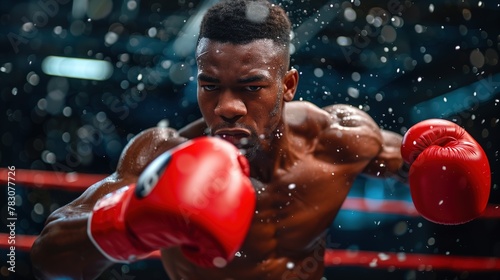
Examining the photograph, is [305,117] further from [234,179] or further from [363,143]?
[234,179]

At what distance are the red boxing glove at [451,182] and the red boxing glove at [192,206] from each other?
21.7 inches

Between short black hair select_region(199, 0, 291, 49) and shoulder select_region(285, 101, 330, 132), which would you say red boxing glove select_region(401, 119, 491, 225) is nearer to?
shoulder select_region(285, 101, 330, 132)

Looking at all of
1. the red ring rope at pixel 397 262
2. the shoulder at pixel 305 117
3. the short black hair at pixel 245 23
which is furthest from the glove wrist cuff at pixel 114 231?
the red ring rope at pixel 397 262

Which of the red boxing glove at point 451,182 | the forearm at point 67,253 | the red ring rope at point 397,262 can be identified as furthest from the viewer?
the red ring rope at point 397,262

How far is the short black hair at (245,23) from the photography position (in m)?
1.31

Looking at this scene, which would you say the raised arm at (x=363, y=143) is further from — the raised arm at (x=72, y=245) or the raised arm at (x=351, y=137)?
the raised arm at (x=72, y=245)

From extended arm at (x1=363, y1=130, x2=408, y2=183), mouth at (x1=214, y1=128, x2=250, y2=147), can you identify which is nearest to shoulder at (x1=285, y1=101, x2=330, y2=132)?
extended arm at (x1=363, y1=130, x2=408, y2=183)

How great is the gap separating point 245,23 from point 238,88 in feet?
0.49

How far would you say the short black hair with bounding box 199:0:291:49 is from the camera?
Answer: 1308mm

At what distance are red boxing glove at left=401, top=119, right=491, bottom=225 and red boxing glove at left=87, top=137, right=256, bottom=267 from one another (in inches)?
21.7

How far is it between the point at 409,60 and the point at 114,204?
2.70 meters

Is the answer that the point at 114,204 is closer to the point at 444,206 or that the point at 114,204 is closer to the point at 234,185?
the point at 234,185

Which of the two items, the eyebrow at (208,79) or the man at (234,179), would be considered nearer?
the man at (234,179)

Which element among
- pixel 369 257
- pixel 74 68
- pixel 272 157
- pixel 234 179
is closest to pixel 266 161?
pixel 272 157
